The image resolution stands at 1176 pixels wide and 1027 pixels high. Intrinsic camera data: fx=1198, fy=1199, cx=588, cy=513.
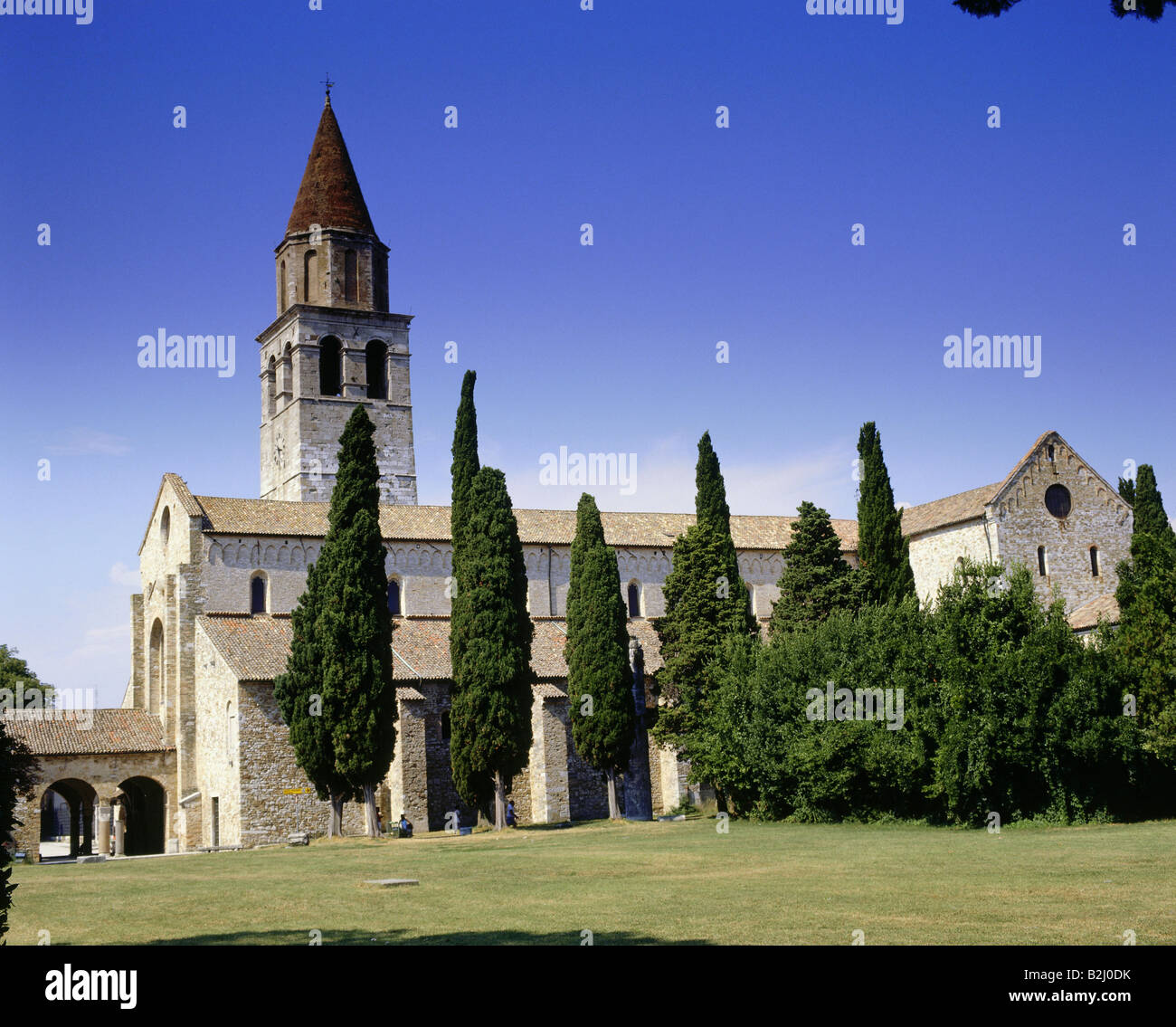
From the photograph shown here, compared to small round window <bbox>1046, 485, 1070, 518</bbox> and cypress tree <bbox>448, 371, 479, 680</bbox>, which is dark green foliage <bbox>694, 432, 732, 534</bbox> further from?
small round window <bbox>1046, 485, 1070, 518</bbox>

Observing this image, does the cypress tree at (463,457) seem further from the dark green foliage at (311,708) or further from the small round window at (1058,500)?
the small round window at (1058,500)

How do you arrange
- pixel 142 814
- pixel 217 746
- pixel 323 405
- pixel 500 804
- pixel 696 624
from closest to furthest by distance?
pixel 500 804, pixel 217 746, pixel 696 624, pixel 142 814, pixel 323 405

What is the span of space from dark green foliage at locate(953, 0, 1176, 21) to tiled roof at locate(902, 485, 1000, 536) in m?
41.4

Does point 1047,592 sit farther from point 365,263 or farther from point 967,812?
point 365,263

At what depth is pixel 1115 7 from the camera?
1026 cm

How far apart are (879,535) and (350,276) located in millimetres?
28845

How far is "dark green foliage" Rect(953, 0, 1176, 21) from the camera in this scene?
10.3 m

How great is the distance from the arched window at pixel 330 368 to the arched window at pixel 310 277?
7.18 feet

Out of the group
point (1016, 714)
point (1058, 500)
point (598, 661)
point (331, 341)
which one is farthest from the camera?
point (331, 341)

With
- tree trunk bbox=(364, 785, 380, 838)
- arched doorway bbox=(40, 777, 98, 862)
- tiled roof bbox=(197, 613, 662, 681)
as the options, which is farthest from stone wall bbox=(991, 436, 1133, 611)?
arched doorway bbox=(40, 777, 98, 862)

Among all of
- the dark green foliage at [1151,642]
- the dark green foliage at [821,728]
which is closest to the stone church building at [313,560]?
the dark green foliage at [821,728]

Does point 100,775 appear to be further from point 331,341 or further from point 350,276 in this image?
point 350,276

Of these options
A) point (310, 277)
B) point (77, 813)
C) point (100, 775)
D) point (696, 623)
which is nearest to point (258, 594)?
point (100, 775)
